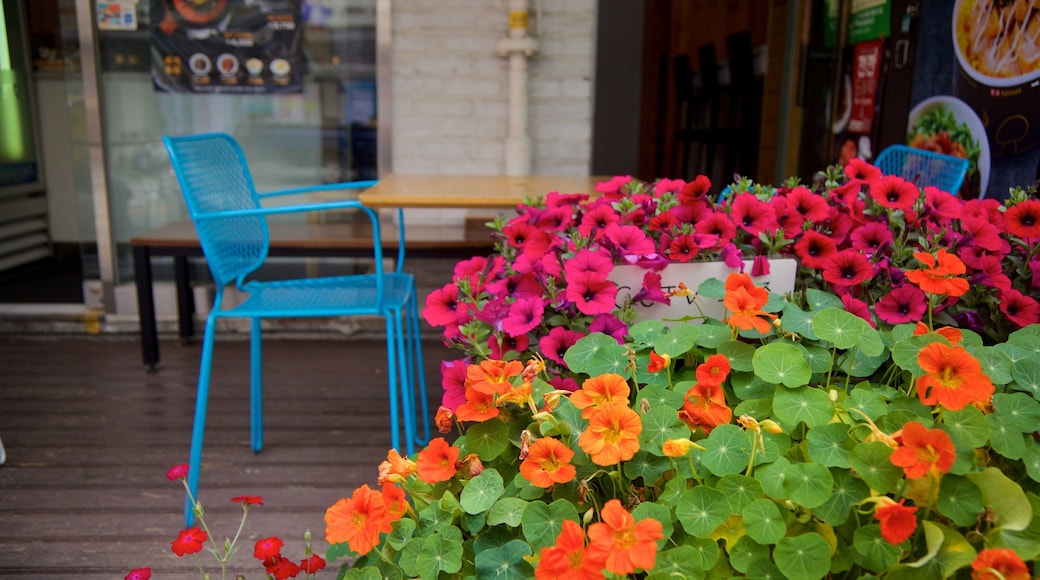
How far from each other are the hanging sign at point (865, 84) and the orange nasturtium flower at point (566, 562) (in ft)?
10.7

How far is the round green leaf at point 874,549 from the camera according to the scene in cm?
72

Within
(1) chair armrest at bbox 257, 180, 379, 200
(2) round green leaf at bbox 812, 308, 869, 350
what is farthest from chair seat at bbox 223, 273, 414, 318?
(2) round green leaf at bbox 812, 308, 869, 350

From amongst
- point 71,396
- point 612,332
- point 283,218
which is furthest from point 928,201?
point 283,218

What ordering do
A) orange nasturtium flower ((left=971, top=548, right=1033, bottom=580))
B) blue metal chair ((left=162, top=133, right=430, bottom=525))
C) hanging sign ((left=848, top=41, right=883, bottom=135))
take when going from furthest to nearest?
hanging sign ((left=848, top=41, right=883, bottom=135))
blue metal chair ((left=162, top=133, right=430, bottom=525))
orange nasturtium flower ((left=971, top=548, right=1033, bottom=580))

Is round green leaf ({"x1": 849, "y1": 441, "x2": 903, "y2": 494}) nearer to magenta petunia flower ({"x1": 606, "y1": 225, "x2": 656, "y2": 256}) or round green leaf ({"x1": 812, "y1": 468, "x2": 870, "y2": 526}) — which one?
round green leaf ({"x1": 812, "y1": 468, "x2": 870, "y2": 526})

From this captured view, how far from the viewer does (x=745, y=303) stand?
956 mm

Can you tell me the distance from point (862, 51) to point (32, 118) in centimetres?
428

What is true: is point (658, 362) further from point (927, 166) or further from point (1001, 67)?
point (1001, 67)

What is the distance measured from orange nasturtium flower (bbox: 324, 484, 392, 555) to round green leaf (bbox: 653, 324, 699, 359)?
357mm

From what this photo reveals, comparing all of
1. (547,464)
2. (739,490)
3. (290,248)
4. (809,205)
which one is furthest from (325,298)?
(739,490)

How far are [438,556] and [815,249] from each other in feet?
2.44

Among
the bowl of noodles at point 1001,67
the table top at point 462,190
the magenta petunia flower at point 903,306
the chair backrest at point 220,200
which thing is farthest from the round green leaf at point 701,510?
the bowl of noodles at point 1001,67

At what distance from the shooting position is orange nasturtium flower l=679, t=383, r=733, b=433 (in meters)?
0.88

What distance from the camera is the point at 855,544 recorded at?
0.74 meters
